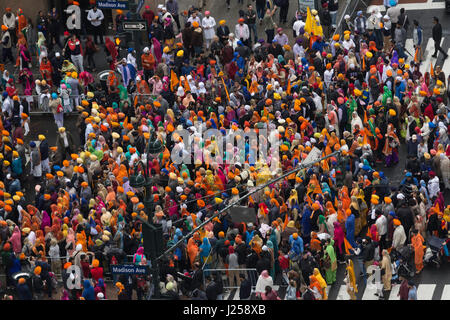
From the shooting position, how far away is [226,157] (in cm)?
3728

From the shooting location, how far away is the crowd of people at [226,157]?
3375 cm

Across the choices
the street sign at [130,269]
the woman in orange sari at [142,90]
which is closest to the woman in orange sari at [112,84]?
the woman in orange sari at [142,90]

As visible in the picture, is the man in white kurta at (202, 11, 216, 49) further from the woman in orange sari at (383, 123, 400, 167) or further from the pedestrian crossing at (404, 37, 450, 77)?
the woman in orange sari at (383, 123, 400, 167)

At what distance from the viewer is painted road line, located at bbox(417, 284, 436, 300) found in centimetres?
3331

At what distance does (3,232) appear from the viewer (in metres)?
34.7

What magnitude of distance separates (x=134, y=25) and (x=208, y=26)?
176 inches

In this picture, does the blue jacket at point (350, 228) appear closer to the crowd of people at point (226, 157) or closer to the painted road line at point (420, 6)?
the crowd of people at point (226, 157)

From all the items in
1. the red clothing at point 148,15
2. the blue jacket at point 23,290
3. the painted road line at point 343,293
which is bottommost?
the painted road line at point 343,293

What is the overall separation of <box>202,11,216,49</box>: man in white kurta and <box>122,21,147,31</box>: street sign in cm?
406

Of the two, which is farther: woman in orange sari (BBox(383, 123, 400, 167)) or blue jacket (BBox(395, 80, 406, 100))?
blue jacket (BBox(395, 80, 406, 100))

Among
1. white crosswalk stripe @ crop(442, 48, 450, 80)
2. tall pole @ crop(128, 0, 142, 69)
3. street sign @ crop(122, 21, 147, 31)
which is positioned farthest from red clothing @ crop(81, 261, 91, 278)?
white crosswalk stripe @ crop(442, 48, 450, 80)

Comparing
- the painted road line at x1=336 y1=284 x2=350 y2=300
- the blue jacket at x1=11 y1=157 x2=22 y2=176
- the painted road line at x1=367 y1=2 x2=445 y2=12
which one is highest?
the painted road line at x1=367 y1=2 x2=445 y2=12

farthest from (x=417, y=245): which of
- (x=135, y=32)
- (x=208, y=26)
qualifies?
(x=208, y=26)

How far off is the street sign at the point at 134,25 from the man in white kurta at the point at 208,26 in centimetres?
406
